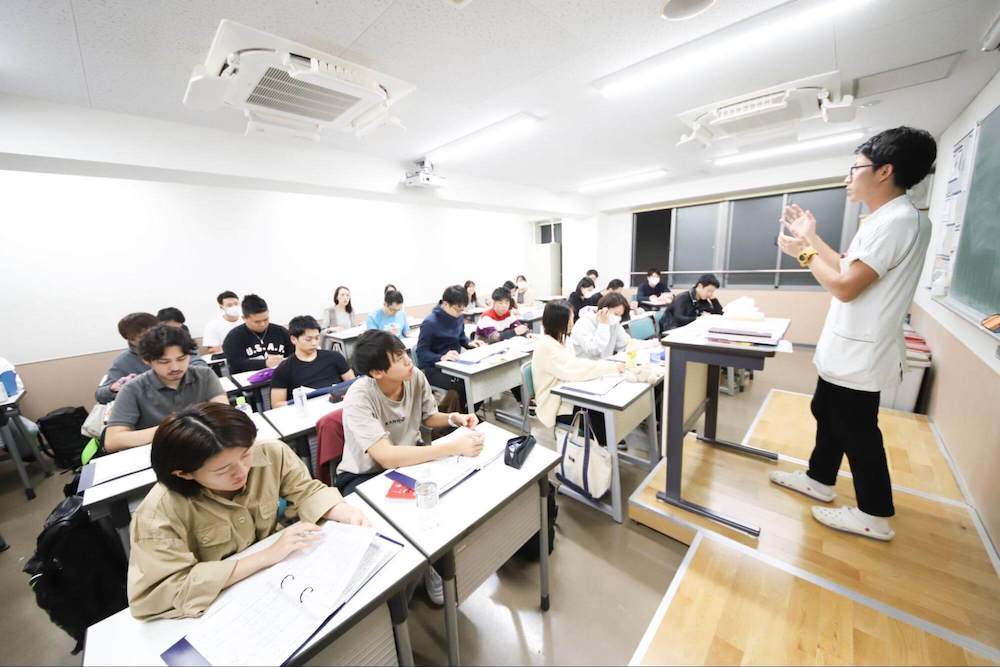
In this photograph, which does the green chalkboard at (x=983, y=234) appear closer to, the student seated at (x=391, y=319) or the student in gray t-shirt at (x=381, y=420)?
the student in gray t-shirt at (x=381, y=420)

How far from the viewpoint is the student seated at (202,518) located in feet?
2.89

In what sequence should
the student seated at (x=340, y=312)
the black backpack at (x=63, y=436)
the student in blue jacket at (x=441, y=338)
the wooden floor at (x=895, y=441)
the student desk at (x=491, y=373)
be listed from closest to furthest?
the wooden floor at (x=895, y=441), the student desk at (x=491, y=373), the black backpack at (x=63, y=436), the student in blue jacket at (x=441, y=338), the student seated at (x=340, y=312)

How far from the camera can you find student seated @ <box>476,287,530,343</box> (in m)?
4.53

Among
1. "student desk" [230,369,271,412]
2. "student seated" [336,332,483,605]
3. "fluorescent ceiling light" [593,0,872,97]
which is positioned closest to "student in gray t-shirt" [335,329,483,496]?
"student seated" [336,332,483,605]

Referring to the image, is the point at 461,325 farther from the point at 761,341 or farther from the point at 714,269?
the point at 714,269

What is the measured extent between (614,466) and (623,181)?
5.43 m

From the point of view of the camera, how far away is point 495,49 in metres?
2.25

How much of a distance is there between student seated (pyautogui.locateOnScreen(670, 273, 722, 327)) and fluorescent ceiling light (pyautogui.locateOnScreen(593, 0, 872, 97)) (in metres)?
2.21

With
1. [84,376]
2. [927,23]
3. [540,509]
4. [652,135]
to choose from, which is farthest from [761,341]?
[84,376]

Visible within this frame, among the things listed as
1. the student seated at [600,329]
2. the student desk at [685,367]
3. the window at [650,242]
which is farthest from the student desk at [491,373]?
the window at [650,242]

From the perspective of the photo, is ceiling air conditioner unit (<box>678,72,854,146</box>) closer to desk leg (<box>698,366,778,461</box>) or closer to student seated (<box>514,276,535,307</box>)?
desk leg (<box>698,366,778,461</box>)

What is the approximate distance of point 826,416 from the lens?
178 centimetres

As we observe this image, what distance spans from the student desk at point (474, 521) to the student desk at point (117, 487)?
3.10 feet

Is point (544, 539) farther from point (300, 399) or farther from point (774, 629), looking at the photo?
point (300, 399)
